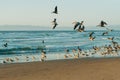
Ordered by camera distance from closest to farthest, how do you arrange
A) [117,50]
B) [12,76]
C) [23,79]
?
[23,79] < [12,76] < [117,50]

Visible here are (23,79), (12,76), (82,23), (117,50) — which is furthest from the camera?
(117,50)

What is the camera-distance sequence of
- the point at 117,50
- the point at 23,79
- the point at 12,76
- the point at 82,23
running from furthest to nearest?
the point at 117,50 < the point at 82,23 < the point at 12,76 < the point at 23,79

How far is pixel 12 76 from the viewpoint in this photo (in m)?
19.0

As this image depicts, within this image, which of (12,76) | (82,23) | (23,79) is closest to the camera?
(23,79)

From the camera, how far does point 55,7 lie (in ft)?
60.1

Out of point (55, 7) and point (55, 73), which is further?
point (55, 73)

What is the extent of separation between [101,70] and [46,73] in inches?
107

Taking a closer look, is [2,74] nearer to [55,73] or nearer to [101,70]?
[55,73]

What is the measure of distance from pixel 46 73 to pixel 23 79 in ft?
7.43

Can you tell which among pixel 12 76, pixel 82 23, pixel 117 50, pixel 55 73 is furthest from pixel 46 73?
pixel 117 50

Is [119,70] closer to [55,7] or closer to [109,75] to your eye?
[109,75]

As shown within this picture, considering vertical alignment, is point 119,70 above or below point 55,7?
below

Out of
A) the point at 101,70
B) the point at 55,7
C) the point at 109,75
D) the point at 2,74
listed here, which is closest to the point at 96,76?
the point at 109,75

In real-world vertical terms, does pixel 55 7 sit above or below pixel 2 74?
above
